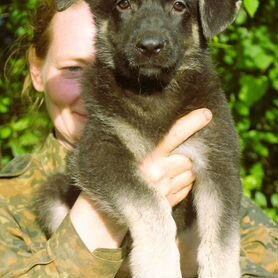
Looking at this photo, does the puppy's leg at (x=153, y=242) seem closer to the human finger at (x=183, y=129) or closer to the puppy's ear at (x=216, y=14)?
the human finger at (x=183, y=129)

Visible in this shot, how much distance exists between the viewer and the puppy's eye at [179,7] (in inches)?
132

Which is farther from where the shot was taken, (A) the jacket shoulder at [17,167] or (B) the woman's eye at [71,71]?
(B) the woman's eye at [71,71]

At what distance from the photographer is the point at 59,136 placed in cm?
427

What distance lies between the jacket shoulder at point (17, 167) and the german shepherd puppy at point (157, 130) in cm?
50

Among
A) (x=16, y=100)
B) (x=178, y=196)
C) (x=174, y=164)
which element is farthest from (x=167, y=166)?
(x=16, y=100)

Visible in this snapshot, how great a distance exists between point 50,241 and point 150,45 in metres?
1.06

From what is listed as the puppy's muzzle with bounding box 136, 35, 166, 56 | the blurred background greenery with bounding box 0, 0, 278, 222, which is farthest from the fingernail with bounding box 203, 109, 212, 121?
the blurred background greenery with bounding box 0, 0, 278, 222

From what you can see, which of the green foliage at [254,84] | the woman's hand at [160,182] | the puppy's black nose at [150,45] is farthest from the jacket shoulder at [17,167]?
the green foliage at [254,84]

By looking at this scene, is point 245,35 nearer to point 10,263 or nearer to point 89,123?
point 89,123

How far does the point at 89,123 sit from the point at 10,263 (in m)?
0.79

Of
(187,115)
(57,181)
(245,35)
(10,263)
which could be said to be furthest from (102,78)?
(245,35)

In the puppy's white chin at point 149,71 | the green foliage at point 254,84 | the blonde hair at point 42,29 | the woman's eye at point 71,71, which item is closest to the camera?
the puppy's white chin at point 149,71

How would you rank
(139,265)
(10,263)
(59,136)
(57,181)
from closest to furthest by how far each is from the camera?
(139,265)
(10,263)
(57,181)
(59,136)

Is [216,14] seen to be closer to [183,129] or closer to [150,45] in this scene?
[150,45]
